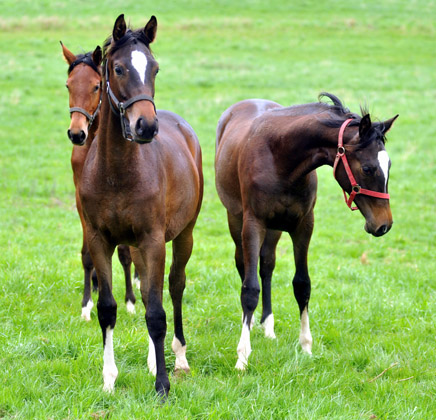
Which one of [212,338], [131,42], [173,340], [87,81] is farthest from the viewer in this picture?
[87,81]

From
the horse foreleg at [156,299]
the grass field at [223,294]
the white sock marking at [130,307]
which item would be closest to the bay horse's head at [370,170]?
the grass field at [223,294]

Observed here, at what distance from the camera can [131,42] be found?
4.27 m

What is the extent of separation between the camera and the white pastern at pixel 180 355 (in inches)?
196

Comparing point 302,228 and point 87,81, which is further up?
point 87,81

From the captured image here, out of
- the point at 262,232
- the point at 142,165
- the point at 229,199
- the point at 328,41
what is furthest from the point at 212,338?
the point at 328,41

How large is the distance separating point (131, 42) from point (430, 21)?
3573 centimetres

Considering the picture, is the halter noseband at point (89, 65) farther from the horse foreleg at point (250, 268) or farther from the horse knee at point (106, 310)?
the horse knee at point (106, 310)

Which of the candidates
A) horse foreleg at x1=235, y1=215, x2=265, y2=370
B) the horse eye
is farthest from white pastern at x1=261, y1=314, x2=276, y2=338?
the horse eye

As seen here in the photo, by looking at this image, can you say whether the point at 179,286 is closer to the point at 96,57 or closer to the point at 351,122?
the point at 351,122

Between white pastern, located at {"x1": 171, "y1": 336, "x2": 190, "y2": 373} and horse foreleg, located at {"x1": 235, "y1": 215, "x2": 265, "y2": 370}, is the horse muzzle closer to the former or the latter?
horse foreleg, located at {"x1": 235, "y1": 215, "x2": 265, "y2": 370}

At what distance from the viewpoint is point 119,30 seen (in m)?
4.27

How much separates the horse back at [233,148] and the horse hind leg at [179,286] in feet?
2.59

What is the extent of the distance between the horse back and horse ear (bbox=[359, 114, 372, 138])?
1.37 m

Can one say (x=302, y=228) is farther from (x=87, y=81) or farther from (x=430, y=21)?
(x=430, y=21)
